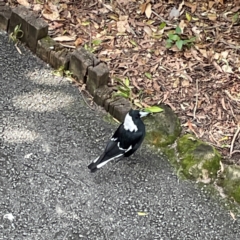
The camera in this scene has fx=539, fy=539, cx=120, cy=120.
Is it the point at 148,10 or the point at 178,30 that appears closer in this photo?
the point at 178,30

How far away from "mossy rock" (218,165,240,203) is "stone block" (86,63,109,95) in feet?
3.77

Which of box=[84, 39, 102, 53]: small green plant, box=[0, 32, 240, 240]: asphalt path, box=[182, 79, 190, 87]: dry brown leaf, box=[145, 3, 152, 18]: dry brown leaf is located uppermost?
box=[145, 3, 152, 18]: dry brown leaf

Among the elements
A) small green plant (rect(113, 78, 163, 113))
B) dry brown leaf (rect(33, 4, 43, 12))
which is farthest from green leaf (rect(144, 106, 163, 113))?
dry brown leaf (rect(33, 4, 43, 12))

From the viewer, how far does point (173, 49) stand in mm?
4652

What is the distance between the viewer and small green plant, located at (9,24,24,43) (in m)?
4.49

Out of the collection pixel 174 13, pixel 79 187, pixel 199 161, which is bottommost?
pixel 79 187

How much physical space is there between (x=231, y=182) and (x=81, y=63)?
4.76 feet

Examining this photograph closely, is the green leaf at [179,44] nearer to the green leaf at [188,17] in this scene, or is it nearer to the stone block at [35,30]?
the green leaf at [188,17]

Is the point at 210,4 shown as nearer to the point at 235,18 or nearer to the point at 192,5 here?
the point at 192,5

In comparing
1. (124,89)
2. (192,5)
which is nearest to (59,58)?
(124,89)

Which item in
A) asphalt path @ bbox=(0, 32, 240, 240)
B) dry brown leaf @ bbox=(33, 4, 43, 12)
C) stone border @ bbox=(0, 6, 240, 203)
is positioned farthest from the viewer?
dry brown leaf @ bbox=(33, 4, 43, 12)

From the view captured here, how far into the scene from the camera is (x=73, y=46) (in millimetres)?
4535

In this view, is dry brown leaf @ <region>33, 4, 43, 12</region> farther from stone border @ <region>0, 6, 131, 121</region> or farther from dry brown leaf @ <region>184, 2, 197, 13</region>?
dry brown leaf @ <region>184, 2, 197, 13</region>

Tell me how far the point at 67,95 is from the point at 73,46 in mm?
559
